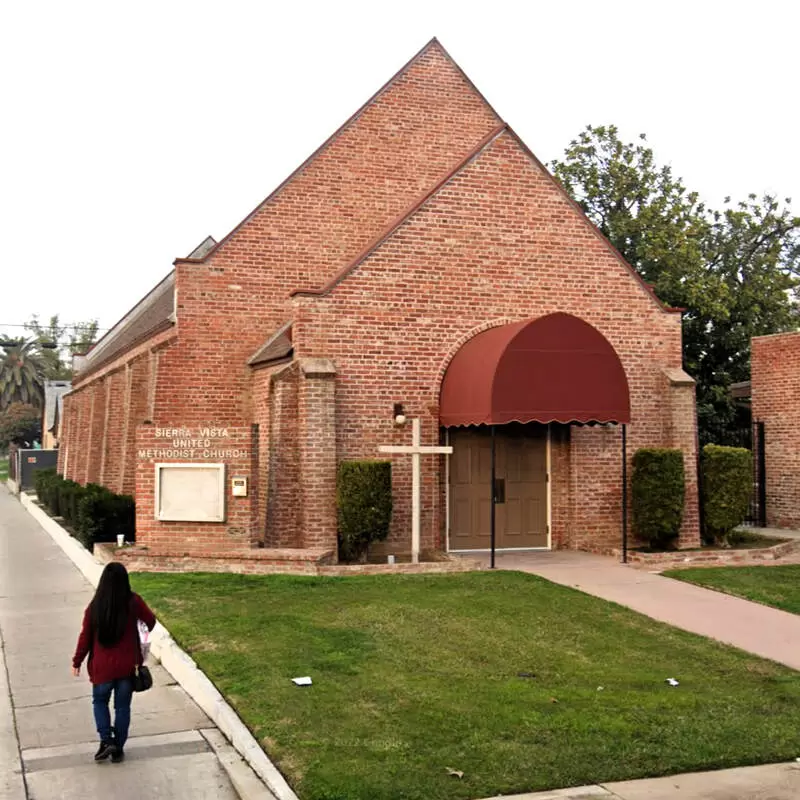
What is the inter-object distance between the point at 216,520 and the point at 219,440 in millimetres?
1234

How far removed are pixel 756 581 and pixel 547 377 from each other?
4.34m

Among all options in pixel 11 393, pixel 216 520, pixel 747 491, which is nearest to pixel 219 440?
pixel 216 520

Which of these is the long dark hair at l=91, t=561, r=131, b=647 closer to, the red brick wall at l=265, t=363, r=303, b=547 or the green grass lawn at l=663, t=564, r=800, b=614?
the green grass lawn at l=663, t=564, r=800, b=614

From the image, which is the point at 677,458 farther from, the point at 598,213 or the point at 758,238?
the point at 758,238

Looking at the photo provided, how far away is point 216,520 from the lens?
1485cm

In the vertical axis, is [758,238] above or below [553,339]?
above

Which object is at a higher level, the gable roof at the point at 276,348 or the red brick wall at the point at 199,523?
the gable roof at the point at 276,348

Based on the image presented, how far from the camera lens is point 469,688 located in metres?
8.48

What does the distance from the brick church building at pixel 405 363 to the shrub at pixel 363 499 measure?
20.8 inches

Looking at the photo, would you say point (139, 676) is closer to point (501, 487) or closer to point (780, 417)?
point (501, 487)

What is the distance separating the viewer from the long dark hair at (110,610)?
7129 millimetres

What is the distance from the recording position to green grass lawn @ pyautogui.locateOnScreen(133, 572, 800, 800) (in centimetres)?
666

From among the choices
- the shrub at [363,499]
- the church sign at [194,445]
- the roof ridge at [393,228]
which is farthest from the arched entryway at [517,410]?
the church sign at [194,445]

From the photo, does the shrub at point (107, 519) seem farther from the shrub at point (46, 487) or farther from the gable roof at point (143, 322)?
the shrub at point (46, 487)
